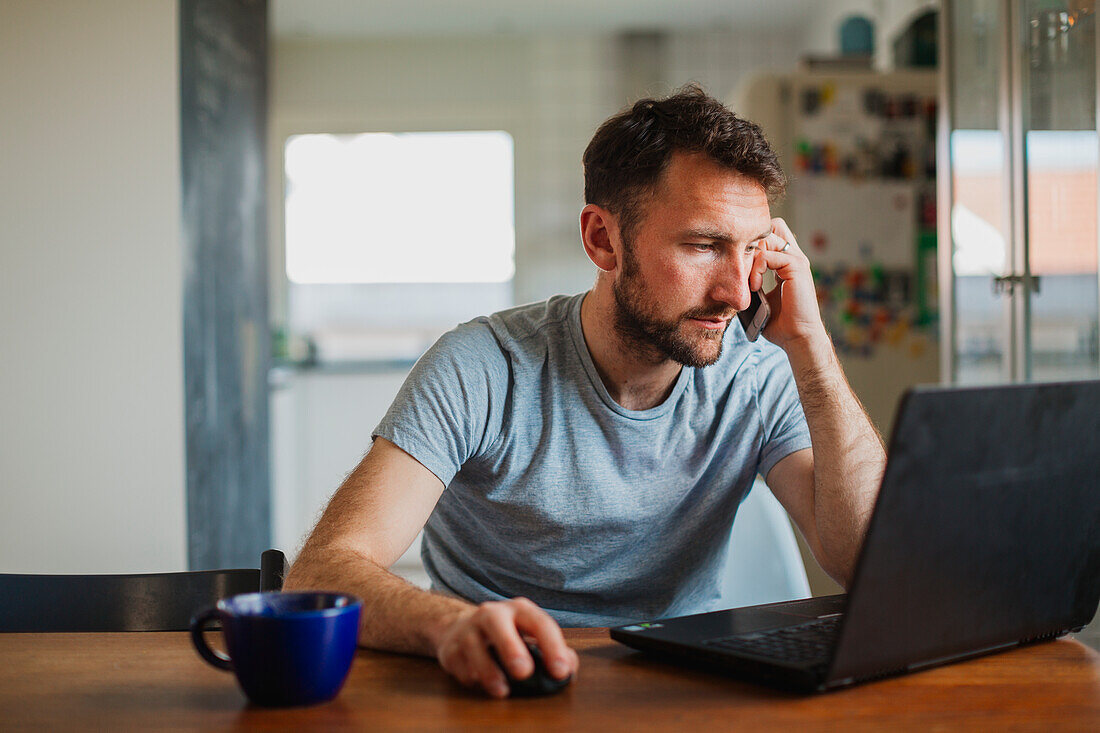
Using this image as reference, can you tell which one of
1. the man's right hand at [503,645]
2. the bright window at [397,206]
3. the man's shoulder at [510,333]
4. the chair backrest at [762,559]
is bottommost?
the chair backrest at [762,559]

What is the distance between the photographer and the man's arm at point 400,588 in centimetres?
72

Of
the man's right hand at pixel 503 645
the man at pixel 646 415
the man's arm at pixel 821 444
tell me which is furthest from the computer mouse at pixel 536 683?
the man's arm at pixel 821 444

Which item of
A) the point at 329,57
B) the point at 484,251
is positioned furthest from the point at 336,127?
the point at 484,251

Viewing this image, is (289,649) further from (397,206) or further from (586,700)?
(397,206)

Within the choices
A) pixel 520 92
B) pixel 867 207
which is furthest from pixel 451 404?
pixel 520 92

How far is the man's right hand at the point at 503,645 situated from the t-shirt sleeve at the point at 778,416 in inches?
27.3

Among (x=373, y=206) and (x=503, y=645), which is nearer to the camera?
(x=503, y=645)

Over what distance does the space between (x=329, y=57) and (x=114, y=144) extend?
355 cm

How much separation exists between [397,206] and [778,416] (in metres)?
4.39

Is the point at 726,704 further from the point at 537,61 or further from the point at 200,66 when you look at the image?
the point at 537,61

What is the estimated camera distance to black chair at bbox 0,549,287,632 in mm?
1155

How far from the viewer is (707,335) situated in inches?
50.5

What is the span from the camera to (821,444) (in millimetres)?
1245

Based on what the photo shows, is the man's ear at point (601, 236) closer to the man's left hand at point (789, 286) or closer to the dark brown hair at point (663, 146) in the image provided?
the dark brown hair at point (663, 146)
